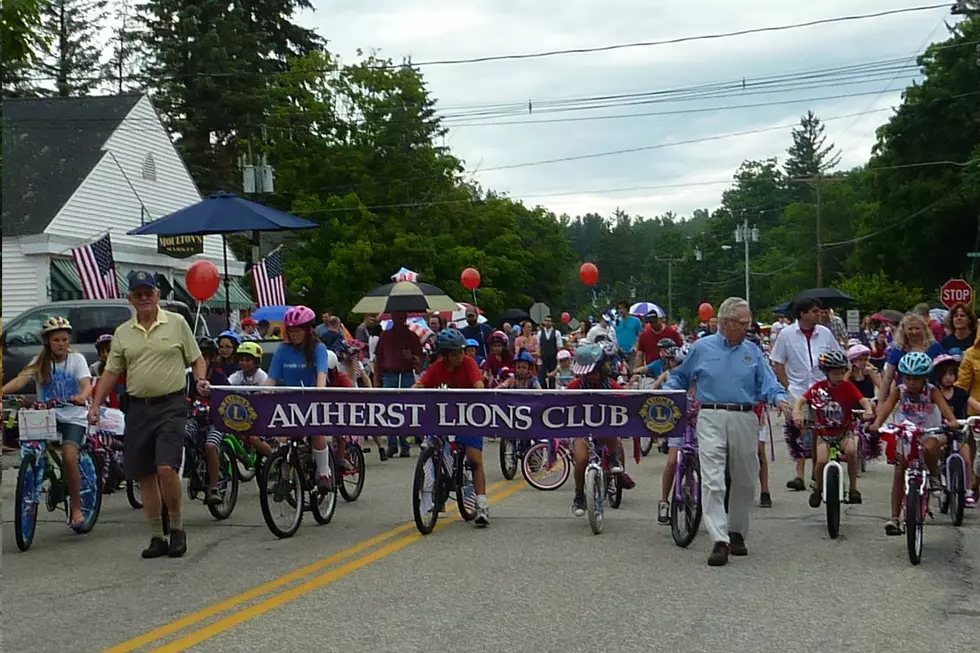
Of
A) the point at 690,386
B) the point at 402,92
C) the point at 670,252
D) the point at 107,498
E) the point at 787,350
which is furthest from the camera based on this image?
the point at 670,252

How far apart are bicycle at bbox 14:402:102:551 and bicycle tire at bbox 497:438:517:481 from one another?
17.7 feet

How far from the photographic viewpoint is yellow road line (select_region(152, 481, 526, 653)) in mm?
6883

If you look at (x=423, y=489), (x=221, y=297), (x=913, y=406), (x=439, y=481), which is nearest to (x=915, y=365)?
(x=913, y=406)

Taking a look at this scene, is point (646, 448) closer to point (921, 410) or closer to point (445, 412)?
point (445, 412)

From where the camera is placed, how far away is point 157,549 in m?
9.72

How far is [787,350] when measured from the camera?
12.3m

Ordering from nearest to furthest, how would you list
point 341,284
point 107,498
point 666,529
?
point 666,529
point 107,498
point 341,284

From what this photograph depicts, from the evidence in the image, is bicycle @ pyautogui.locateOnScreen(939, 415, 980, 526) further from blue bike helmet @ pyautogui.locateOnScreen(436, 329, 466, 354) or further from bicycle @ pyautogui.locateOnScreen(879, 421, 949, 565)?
blue bike helmet @ pyautogui.locateOnScreen(436, 329, 466, 354)

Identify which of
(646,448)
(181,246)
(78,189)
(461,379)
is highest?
(78,189)

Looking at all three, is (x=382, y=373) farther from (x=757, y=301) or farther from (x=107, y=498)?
(x=757, y=301)

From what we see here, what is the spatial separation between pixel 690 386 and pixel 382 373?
811 centimetres

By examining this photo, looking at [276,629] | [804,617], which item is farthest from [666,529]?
[276,629]

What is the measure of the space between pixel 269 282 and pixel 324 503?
68.0 feet

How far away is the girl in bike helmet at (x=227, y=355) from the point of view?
13500 mm
